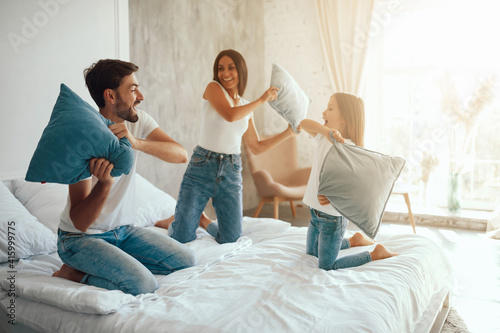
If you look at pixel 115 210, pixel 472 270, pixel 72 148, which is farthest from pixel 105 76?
pixel 472 270

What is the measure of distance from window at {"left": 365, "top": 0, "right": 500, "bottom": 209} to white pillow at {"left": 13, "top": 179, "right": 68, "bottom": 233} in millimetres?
3599

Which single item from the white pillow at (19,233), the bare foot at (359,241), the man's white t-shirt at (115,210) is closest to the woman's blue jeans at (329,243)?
the bare foot at (359,241)

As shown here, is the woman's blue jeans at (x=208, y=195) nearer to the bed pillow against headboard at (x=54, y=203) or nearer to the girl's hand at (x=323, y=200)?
the bed pillow against headboard at (x=54, y=203)

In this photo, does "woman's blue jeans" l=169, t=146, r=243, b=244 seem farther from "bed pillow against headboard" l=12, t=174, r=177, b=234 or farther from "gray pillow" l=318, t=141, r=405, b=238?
"gray pillow" l=318, t=141, r=405, b=238

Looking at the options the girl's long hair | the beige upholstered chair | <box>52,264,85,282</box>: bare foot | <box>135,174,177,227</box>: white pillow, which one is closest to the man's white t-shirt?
<box>52,264,85,282</box>: bare foot

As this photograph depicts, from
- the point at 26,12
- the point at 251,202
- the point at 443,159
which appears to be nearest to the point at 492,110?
the point at 443,159

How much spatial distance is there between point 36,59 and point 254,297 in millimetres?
1913

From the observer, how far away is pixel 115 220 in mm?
1819

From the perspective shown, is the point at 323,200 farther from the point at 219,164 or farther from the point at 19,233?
the point at 19,233

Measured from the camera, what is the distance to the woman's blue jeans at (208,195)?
2.31m

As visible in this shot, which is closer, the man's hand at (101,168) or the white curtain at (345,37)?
the man's hand at (101,168)

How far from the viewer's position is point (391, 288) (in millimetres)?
1543

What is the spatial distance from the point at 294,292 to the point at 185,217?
0.94 metres

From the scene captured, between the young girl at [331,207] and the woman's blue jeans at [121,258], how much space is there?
58 centimetres
